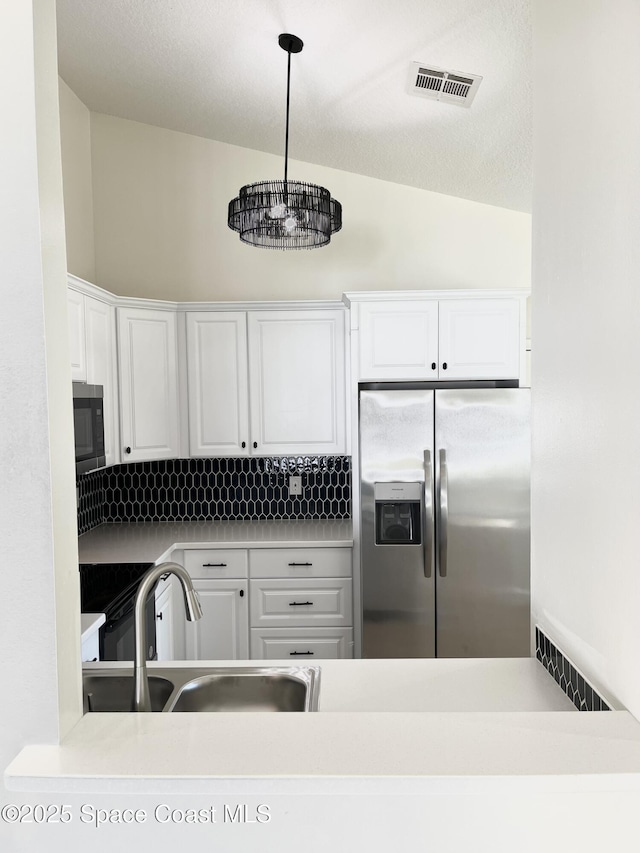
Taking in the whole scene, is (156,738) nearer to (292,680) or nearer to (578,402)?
(292,680)

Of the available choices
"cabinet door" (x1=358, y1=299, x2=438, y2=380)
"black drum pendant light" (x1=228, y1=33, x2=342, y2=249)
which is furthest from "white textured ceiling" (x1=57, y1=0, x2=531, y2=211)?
"cabinet door" (x1=358, y1=299, x2=438, y2=380)

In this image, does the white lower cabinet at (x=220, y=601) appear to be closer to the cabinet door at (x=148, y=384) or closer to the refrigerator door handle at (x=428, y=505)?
the cabinet door at (x=148, y=384)

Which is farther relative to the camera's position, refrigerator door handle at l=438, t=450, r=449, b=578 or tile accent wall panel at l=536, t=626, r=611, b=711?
refrigerator door handle at l=438, t=450, r=449, b=578

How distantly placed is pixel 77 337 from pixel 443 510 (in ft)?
6.39

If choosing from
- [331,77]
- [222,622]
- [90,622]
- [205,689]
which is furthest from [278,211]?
[222,622]

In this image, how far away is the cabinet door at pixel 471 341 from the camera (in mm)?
3240

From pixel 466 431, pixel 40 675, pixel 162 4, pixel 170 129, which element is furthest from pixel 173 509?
pixel 40 675

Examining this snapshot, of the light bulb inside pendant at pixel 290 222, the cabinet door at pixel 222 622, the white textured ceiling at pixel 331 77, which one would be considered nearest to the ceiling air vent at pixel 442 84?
the white textured ceiling at pixel 331 77

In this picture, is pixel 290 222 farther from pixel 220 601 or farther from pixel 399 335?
pixel 220 601

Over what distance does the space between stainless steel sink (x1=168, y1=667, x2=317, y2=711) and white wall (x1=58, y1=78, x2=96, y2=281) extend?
280 cm

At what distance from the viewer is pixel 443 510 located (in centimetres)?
310

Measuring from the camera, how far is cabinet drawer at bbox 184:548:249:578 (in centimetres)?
334

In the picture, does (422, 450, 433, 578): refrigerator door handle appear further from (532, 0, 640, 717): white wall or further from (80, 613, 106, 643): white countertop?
(532, 0, 640, 717): white wall

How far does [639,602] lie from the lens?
0.86m
